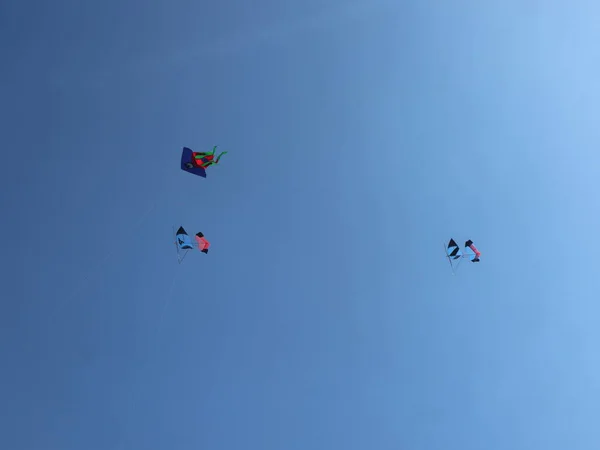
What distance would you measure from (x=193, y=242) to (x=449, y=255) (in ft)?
47.5

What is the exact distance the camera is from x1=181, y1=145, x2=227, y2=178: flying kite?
21062 mm

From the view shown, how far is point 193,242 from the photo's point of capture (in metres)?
22.2

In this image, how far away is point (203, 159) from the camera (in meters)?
21.6

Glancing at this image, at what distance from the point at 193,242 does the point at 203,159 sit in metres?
4.56

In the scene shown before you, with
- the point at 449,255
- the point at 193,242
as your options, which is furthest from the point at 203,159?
the point at 449,255

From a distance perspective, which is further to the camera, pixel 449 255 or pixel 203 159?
pixel 449 255

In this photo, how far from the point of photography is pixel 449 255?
75.9ft

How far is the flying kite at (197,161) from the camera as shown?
21.1 m

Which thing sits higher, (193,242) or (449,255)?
(449,255)

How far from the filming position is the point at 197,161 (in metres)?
21.3

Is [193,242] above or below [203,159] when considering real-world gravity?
below

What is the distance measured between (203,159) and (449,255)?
14794mm

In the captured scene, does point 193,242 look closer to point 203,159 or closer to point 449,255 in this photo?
point 203,159
